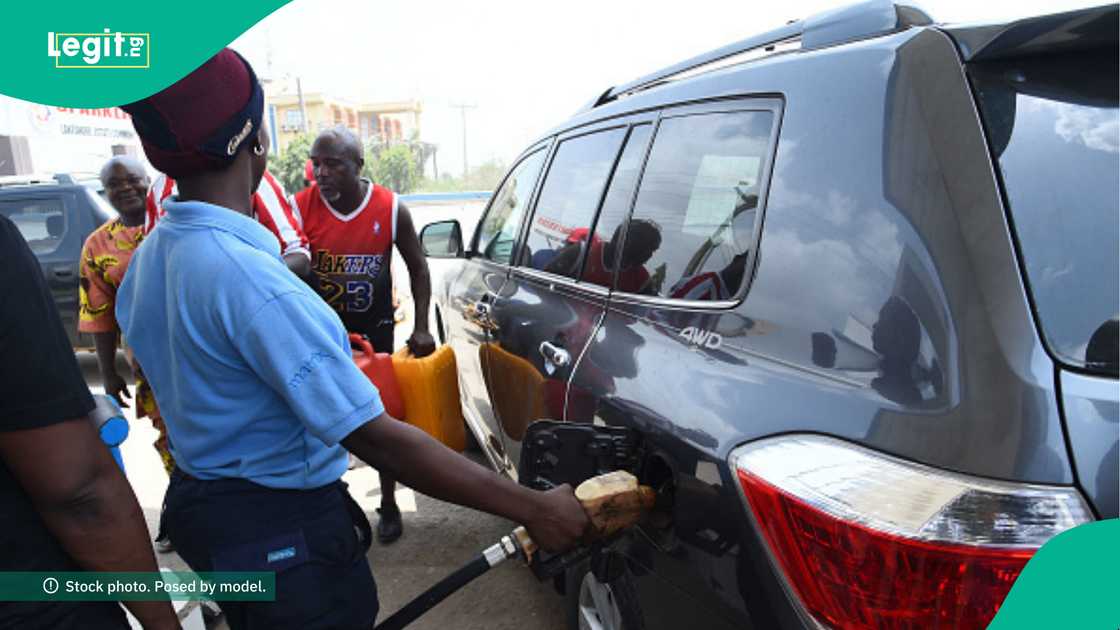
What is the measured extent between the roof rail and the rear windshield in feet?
0.82

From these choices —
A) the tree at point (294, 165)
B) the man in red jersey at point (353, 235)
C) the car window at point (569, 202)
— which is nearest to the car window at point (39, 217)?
the man in red jersey at point (353, 235)

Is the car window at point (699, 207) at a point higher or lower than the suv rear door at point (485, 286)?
higher

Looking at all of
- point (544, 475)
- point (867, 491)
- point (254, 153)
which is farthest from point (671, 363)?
point (254, 153)

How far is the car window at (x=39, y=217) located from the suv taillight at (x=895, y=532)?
25.3 feet

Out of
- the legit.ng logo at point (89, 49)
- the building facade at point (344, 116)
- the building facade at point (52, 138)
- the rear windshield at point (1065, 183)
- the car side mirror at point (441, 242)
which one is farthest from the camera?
the building facade at point (344, 116)

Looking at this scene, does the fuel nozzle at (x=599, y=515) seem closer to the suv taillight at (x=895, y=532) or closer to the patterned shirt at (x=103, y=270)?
the suv taillight at (x=895, y=532)

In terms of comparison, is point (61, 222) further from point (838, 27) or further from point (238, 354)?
point (838, 27)

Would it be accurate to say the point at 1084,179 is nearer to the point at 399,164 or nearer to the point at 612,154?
the point at 612,154

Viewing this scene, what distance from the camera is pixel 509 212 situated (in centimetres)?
340

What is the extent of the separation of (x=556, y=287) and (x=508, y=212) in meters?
1.12

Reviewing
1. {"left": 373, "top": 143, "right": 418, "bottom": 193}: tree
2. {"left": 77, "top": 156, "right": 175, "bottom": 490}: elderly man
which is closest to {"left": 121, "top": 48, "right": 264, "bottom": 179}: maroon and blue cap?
{"left": 77, "top": 156, "right": 175, "bottom": 490}: elderly man

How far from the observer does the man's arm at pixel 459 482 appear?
1.29 m

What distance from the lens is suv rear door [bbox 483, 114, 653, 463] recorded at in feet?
6.84

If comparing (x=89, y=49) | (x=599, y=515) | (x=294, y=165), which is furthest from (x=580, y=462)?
(x=294, y=165)
